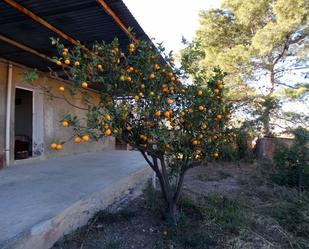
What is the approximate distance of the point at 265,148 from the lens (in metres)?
8.85

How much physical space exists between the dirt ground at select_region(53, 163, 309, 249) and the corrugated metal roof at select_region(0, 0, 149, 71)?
2560 millimetres

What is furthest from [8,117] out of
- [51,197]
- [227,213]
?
[227,213]

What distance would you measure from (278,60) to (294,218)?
7982mm

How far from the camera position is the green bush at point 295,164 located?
5094mm

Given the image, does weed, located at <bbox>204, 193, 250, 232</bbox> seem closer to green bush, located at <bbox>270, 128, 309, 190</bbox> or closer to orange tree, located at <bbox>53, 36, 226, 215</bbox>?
orange tree, located at <bbox>53, 36, 226, 215</bbox>

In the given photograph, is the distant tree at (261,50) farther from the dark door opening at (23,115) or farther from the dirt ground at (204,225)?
the dark door opening at (23,115)

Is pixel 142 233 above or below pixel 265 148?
below

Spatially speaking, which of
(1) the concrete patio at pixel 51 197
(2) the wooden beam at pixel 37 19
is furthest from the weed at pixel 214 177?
(2) the wooden beam at pixel 37 19

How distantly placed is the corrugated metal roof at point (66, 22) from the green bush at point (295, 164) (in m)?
3.47

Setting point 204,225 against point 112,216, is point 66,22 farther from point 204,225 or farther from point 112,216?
point 204,225

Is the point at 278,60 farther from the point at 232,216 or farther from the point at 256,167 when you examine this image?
the point at 232,216

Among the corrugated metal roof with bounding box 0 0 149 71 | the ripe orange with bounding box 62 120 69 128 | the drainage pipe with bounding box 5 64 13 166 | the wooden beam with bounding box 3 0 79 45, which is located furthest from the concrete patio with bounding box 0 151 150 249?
the corrugated metal roof with bounding box 0 0 149 71

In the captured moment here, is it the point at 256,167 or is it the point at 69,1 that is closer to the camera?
the point at 69,1

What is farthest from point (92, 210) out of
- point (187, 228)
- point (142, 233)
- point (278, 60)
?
point (278, 60)
